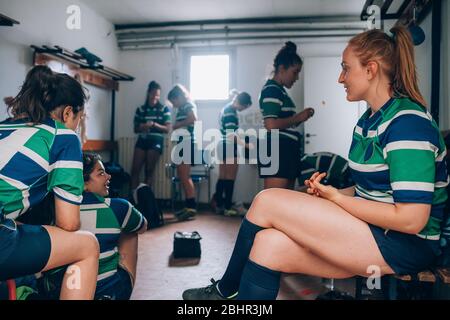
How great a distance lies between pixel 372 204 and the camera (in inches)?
40.3

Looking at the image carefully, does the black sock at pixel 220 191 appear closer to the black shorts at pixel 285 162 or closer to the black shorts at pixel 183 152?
the black shorts at pixel 183 152

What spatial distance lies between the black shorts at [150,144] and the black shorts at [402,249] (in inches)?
170

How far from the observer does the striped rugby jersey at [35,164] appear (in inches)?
42.0

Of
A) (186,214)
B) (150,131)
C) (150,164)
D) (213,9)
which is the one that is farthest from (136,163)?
(213,9)

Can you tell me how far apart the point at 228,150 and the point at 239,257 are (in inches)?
150

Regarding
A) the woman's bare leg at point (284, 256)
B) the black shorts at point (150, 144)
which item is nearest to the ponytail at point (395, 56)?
the woman's bare leg at point (284, 256)

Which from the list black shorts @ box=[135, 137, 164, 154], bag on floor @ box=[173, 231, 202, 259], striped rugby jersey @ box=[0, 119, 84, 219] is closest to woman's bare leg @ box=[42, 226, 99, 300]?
striped rugby jersey @ box=[0, 119, 84, 219]

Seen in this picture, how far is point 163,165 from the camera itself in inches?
208

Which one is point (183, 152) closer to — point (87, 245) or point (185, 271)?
point (185, 271)

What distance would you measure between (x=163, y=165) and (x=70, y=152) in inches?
165

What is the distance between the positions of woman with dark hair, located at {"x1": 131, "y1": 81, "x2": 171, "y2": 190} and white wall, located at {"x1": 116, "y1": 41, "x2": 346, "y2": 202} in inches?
15.8

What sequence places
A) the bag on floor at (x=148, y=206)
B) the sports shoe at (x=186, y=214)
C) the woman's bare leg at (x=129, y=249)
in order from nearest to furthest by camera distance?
the woman's bare leg at (x=129, y=249) < the bag on floor at (x=148, y=206) < the sports shoe at (x=186, y=214)

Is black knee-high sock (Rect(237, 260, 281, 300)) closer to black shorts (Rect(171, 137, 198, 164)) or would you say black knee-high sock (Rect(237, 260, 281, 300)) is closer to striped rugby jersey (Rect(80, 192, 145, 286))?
striped rugby jersey (Rect(80, 192, 145, 286))

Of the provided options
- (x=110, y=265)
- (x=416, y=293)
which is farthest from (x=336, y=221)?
(x=416, y=293)
